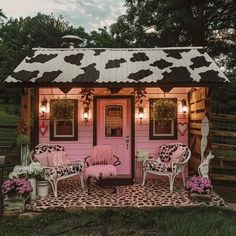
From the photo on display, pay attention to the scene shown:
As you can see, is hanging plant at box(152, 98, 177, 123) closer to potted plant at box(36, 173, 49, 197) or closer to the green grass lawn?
the green grass lawn

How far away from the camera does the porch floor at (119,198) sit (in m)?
6.66

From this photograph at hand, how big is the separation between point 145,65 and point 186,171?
3.21m

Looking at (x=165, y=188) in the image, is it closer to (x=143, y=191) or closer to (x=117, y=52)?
(x=143, y=191)

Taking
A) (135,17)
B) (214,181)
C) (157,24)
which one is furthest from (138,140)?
(135,17)

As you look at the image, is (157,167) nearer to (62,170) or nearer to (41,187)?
(62,170)

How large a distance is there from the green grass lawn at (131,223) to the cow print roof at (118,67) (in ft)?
9.49

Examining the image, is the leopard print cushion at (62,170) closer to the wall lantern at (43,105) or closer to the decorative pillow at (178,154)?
the wall lantern at (43,105)

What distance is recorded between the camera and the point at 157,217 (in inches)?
240

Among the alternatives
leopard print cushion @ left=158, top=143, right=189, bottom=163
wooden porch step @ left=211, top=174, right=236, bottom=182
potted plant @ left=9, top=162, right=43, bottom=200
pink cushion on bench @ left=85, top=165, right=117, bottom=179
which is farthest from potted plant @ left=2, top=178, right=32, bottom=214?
wooden porch step @ left=211, top=174, right=236, bottom=182

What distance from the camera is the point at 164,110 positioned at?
8758 mm

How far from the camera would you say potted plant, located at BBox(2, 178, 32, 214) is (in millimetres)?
6395

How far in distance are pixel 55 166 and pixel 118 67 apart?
286 centimetres

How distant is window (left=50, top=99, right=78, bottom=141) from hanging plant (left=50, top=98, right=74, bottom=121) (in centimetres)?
57

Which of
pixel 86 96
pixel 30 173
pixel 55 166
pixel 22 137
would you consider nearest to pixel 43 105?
pixel 86 96
